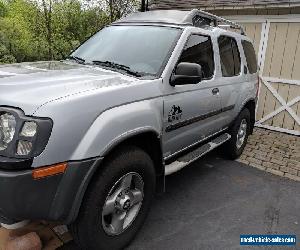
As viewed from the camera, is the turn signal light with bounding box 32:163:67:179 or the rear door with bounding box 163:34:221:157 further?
the rear door with bounding box 163:34:221:157

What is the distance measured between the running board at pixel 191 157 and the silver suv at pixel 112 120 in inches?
0.8

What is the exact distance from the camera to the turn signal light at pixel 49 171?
216 centimetres

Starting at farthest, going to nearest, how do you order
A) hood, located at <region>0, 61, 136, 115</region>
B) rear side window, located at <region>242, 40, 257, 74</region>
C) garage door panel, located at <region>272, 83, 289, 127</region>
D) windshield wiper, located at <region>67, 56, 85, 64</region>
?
garage door panel, located at <region>272, 83, 289, 127</region> → rear side window, located at <region>242, 40, 257, 74</region> → windshield wiper, located at <region>67, 56, 85, 64</region> → hood, located at <region>0, 61, 136, 115</region>

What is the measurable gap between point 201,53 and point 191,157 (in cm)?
130

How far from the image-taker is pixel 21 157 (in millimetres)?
2145

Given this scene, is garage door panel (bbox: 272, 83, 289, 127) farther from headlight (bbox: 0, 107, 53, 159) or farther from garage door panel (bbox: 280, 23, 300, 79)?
headlight (bbox: 0, 107, 53, 159)

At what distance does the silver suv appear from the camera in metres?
2.19

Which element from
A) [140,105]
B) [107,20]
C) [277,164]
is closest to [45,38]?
[107,20]

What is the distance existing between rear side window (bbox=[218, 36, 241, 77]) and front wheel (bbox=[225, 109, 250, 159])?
849mm

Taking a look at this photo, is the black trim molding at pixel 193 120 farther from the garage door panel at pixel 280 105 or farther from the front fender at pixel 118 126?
the garage door panel at pixel 280 105

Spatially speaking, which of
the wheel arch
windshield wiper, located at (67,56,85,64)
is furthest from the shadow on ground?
windshield wiper, located at (67,56,85,64)

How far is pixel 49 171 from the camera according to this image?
220 cm

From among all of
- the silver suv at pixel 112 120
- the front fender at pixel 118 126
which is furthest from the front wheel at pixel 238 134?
the front fender at pixel 118 126

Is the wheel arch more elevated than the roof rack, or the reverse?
the roof rack
